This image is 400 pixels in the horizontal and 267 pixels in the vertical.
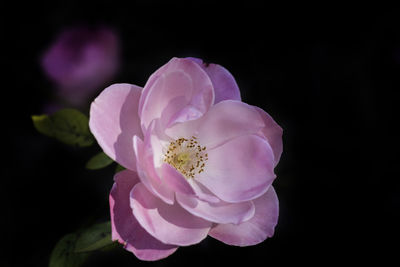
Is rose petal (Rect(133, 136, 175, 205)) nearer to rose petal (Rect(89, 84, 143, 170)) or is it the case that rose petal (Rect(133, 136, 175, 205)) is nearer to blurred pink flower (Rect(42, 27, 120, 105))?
rose petal (Rect(89, 84, 143, 170))

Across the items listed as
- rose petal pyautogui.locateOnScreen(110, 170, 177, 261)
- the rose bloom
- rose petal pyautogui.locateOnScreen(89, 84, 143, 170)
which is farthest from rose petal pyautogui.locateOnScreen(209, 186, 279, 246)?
rose petal pyautogui.locateOnScreen(89, 84, 143, 170)

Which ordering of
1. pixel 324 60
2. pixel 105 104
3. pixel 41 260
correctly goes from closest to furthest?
pixel 105 104
pixel 41 260
pixel 324 60

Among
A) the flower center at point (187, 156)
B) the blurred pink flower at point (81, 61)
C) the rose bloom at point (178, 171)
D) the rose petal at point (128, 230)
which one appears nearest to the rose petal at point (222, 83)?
the rose bloom at point (178, 171)

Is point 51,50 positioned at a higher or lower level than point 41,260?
higher

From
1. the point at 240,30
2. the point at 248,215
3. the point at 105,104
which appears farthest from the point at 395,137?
the point at 105,104

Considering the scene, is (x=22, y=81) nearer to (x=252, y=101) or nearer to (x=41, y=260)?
(x=41, y=260)

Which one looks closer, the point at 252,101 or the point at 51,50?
the point at 252,101
